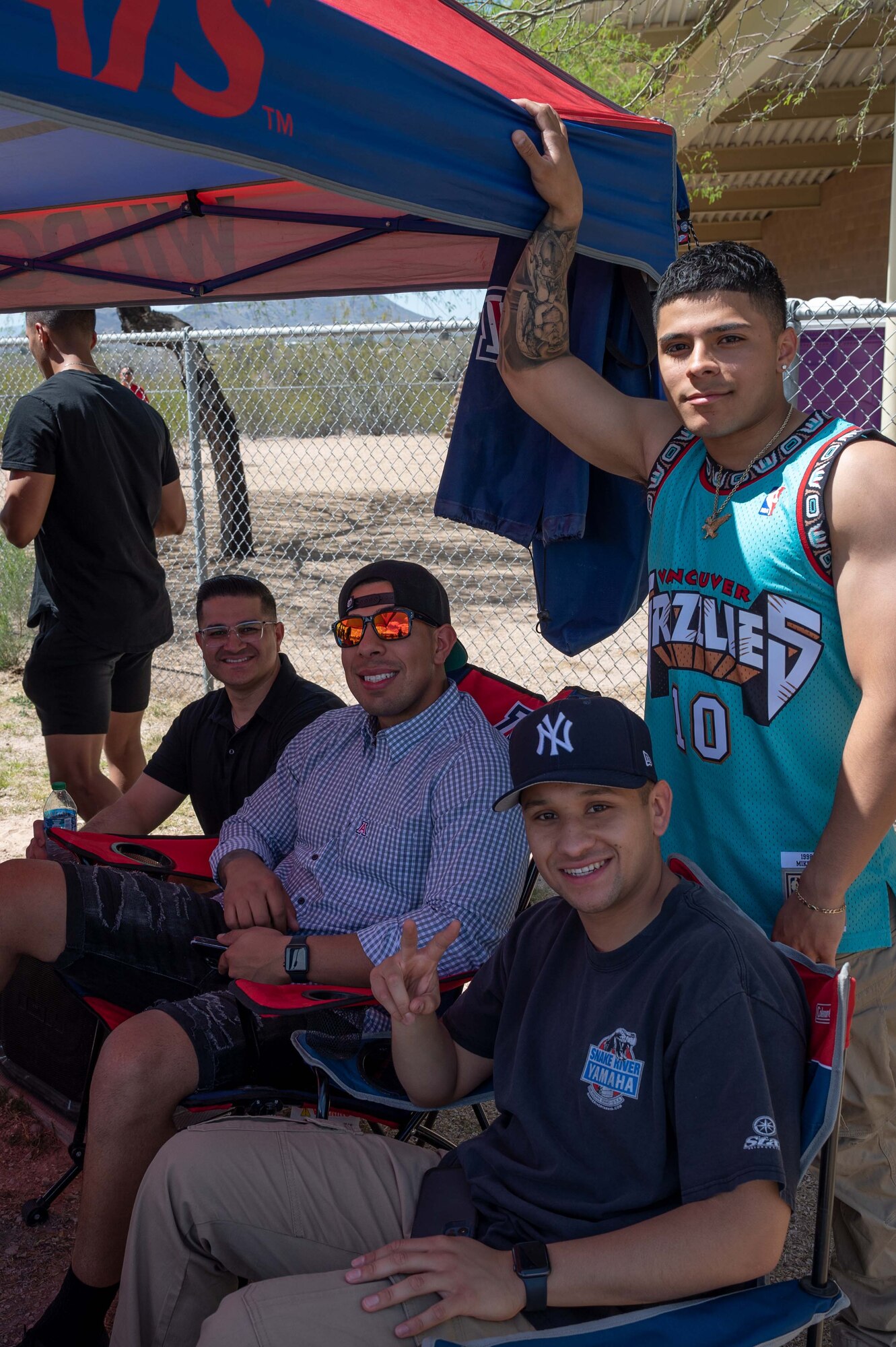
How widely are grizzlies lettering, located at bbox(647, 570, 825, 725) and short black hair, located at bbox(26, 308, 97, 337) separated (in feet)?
9.93

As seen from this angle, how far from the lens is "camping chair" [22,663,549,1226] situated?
7.59 feet

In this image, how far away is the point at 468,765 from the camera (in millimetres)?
2617

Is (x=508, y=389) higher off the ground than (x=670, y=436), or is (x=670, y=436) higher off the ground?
(x=508, y=389)

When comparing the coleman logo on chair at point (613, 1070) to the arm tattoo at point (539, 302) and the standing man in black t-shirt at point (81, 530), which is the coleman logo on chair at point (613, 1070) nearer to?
the arm tattoo at point (539, 302)

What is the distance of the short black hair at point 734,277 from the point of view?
2.07 metres

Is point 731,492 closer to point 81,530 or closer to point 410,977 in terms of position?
point 410,977

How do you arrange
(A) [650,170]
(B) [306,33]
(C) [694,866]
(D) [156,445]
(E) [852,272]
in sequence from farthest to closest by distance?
(E) [852,272]
(D) [156,445]
(A) [650,170]
(C) [694,866]
(B) [306,33]

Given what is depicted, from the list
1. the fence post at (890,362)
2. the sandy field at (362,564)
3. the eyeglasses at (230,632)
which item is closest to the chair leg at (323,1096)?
the eyeglasses at (230,632)

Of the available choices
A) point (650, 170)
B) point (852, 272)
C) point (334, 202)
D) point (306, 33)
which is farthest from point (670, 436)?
point (852, 272)

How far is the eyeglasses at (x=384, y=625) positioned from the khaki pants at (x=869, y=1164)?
1.24m

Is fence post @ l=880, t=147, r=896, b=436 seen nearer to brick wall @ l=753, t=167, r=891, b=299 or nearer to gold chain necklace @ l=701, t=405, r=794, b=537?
gold chain necklace @ l=701, t=405, r=794, b=537

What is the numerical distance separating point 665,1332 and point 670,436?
1.58 m

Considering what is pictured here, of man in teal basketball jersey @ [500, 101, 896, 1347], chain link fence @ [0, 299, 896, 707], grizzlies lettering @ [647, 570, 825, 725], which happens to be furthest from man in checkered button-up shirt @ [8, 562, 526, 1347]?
Result: chain link fence @ [0, 299, 896, 707]

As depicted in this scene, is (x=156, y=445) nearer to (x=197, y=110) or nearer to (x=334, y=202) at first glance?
(x=334, y=202)
